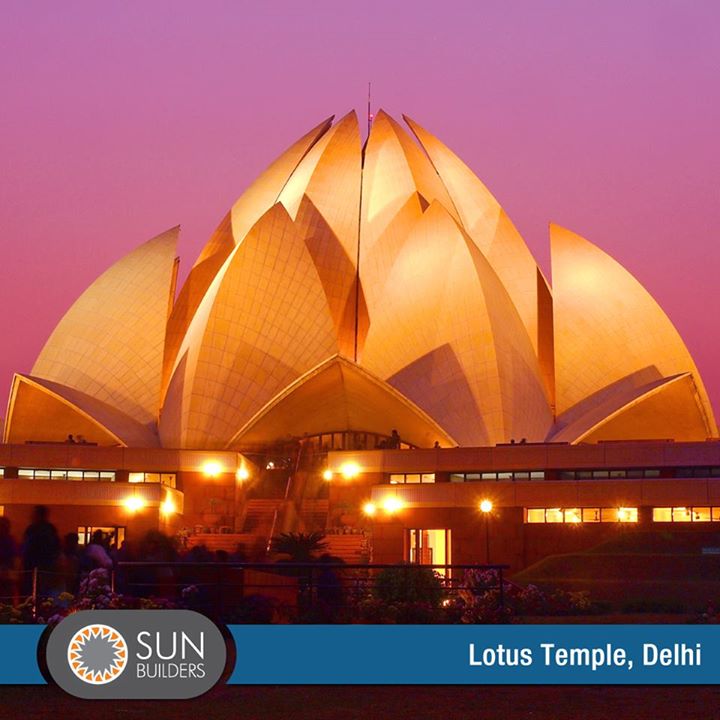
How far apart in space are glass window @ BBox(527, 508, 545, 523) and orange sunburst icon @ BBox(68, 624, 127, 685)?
28154mm

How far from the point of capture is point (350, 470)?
128 feet

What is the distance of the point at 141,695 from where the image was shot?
7996 mm

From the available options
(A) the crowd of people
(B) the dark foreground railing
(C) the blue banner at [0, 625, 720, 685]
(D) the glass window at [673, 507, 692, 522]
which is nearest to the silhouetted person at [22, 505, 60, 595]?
(A) the crowd of people

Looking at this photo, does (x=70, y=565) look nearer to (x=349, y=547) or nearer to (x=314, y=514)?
(x=349, y=547)

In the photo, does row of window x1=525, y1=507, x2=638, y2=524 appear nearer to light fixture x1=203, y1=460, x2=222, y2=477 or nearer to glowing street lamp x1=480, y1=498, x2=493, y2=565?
glowing street lamp x1=480, y1=498, x2=493, y2=565

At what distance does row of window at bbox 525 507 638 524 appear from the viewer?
34656mm

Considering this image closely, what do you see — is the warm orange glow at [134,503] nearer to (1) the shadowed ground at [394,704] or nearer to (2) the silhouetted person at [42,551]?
(2) the silhouetted person at [42,551]

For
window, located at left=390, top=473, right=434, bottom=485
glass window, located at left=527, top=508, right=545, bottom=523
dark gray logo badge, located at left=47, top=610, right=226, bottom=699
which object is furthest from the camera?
window, located at left=390, top=473, right=434, bottom=485

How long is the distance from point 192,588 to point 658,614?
8.27 metres

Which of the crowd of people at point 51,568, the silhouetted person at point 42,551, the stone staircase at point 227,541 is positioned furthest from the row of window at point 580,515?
the silhouetted person at point 42,551

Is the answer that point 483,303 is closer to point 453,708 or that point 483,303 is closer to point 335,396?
point 335,396

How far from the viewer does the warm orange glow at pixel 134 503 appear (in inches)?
1428

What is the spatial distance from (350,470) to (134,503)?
6.84 m

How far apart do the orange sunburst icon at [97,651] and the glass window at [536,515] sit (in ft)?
92.4
